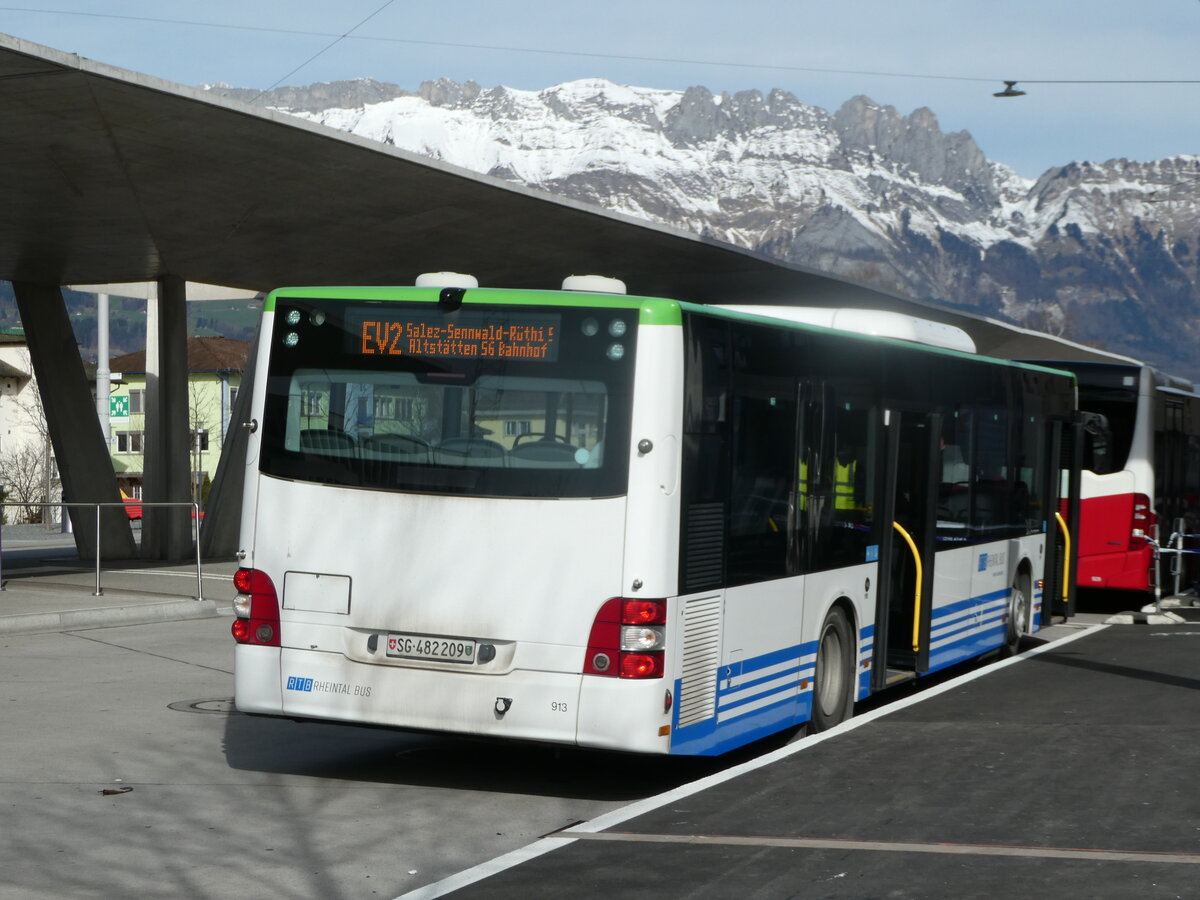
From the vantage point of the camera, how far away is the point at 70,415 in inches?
1091

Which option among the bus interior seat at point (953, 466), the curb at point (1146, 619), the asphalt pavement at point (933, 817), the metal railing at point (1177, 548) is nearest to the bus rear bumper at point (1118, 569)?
the curb at point (1146, 619)

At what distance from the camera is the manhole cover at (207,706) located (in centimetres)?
1158

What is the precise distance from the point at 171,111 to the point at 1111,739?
1207 cm

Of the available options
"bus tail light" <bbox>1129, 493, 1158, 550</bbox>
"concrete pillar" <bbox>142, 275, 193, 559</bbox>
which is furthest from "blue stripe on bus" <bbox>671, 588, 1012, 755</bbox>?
"concrete pillar" <bbox>142, 275, 193, 559</bbox>

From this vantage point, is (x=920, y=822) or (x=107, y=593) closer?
(x=920, y=822)

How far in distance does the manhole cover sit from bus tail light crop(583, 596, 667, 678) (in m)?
4.29

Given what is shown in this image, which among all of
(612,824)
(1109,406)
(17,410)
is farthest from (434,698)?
(17,410)

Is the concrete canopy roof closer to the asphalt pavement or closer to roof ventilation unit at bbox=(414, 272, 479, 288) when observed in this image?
roof ventilation unit at bbox=(414, 272, 479, 288)

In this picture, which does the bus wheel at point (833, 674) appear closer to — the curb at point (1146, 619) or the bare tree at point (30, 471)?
the curb at point (1146, 619)

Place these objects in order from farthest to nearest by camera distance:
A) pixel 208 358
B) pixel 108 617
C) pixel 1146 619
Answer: pixel 208 358
pixel 1146 619
pixel 108 617

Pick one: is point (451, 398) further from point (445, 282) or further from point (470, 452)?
point (445, 282)

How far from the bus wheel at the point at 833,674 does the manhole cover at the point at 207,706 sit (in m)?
4.06

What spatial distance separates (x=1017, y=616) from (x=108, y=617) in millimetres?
9377

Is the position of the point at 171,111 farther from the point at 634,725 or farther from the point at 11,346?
the point at 11,346
